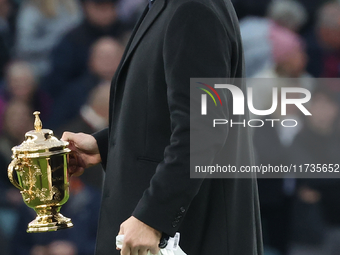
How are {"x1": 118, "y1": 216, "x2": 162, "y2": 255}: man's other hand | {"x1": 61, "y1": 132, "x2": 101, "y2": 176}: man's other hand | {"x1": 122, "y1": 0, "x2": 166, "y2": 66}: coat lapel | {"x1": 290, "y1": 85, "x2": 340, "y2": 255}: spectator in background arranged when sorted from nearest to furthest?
{"x1": 118, "y1": 216, "x2": 162, "y2": 255}: man's other hand → {"x1": 122, "y1": 0, "x2": 166, "y2": 66}: coat lapel → {"x1": 61, "y1": 132, "x2": 101, "y2": 176}: man's other hand → {"x1": 290, "y1": 85, "x2": 340, "y2": 255}: spectator in background

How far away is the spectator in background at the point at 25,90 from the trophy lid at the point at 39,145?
1260mm

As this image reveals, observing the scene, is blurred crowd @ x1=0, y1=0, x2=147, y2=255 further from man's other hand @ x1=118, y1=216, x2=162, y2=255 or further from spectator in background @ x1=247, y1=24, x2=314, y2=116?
man's other hand @ x1=118, y1=216, x2=162, y2=255

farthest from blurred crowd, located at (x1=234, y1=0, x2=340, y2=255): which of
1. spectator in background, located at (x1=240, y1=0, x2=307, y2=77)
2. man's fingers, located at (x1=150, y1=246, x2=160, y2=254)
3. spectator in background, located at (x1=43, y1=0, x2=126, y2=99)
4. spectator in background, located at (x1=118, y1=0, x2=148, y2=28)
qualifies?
man's fingers, located at (x1=150, y1=246, x2=160, y2=254)

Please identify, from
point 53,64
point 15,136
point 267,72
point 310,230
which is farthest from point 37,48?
point 310,230

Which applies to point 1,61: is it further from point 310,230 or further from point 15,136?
point 310,230

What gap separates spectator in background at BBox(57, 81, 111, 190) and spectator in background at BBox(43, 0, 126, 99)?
0.46ft

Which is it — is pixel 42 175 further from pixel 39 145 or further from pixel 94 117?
pixel 94 117

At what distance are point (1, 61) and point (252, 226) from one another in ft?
6.17

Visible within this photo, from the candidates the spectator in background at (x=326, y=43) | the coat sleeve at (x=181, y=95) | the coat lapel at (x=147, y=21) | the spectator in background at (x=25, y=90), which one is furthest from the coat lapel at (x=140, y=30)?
the spectator in background at (x=326, y=43)

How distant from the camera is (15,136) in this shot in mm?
2881

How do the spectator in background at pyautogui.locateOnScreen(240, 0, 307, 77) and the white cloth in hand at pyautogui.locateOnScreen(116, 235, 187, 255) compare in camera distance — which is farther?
the spectator in background at pyautogui.locateOnScreen(240, 0, 307, 77)

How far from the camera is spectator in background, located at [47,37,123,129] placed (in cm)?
286

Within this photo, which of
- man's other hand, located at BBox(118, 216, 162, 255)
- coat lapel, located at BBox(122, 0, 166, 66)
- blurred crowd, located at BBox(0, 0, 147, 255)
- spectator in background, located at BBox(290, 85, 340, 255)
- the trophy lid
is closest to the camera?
man's other hand, located at BBox(118, 216, 162, 255)

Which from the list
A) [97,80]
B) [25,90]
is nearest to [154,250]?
[97,80]
